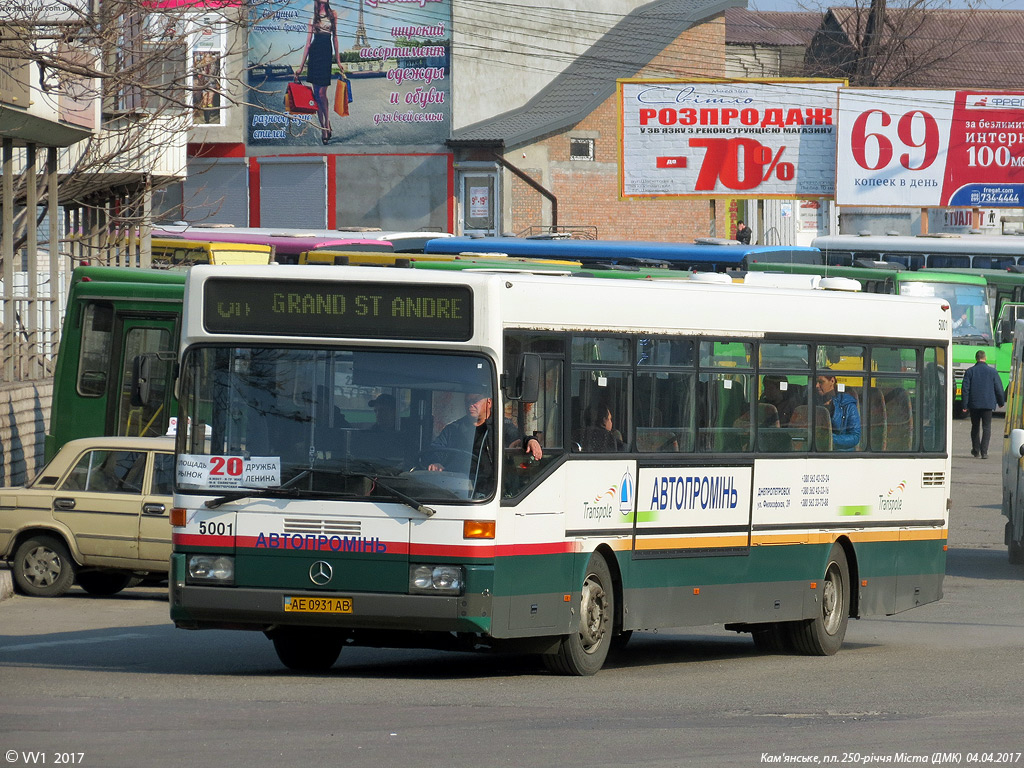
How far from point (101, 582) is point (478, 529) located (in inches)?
298

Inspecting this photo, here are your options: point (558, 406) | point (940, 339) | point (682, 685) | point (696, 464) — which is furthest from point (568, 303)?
point (940, 339)

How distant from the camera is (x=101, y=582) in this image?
16.2 metres

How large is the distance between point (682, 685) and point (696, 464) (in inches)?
67.0

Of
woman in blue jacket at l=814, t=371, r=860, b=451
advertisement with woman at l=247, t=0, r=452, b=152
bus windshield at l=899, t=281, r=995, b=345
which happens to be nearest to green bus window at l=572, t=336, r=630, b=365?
woman in blue jacket at l=814, t=371, r=860, b=451

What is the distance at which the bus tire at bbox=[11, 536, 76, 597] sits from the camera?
15414 mm

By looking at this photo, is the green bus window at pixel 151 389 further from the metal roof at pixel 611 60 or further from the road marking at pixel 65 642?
the metal roof at pixel 611 60

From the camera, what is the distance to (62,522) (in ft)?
50.4

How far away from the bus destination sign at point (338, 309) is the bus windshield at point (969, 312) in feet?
94.2

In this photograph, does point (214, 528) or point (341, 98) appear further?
point (341, 98)

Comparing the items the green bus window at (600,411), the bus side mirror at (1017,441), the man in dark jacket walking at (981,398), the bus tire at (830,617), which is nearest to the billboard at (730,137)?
the man in dark jacket walking at (981,398)

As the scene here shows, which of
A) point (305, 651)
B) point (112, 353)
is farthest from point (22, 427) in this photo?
point (305, 651)

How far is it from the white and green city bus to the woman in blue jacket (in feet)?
3.37

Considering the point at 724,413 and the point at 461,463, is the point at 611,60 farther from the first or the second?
the point at 461,463

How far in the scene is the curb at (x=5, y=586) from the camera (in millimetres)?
14969
